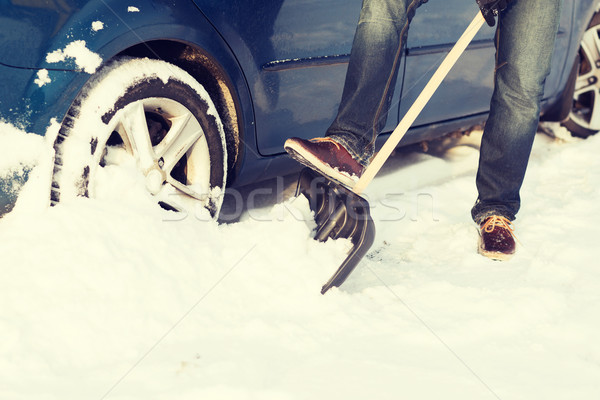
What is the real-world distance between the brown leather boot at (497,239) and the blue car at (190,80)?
612mm

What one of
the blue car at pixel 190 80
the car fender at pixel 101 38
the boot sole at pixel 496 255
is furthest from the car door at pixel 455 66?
the car fender at pixel 101 38

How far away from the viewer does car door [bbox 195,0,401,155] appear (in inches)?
74.7

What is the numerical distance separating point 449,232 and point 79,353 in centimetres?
145

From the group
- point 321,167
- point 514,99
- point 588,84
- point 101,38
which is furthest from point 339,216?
point 588,84

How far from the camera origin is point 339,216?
1945mm

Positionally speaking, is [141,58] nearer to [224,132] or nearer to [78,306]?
[224,132]

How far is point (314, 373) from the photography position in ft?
4.56

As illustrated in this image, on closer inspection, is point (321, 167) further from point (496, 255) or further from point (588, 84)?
point (588, 84)

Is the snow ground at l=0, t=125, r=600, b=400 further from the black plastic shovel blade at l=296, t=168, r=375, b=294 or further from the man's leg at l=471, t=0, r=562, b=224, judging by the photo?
the man's leg at l=471, t=0, r=562, b=224

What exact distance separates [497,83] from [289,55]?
0.73 metres

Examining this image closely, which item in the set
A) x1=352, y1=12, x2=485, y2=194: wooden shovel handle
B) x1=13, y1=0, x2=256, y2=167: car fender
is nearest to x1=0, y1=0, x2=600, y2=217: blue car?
x1=13, y1=0, x2=256, y2=167: car fender

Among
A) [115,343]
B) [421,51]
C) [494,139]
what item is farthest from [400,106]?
[115,343]

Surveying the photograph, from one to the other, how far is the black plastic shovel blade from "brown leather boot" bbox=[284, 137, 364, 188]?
2.7 inches

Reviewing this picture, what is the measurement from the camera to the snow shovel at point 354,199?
1797mm
